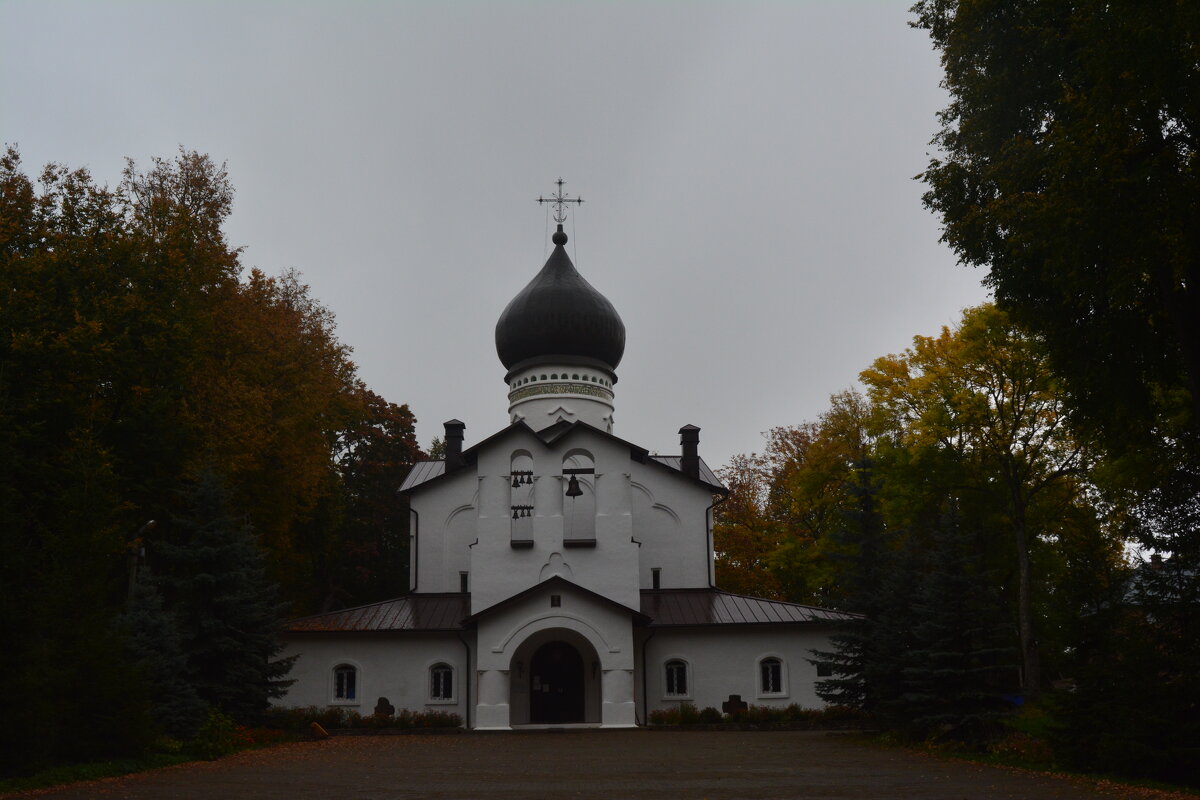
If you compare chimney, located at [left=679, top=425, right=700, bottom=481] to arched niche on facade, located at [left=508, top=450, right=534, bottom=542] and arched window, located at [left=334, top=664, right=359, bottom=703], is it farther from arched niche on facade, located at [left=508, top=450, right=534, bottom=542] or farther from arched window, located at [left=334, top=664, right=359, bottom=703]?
arched window, located at [left=334, top=664, right=359, bottom=703]

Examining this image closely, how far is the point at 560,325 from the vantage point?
3159 centimetres

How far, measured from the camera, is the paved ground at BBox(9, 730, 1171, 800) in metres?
11.5

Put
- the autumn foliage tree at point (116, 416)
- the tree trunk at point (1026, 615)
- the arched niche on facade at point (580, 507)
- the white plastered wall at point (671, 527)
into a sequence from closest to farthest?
1. the autumn foliage tree at point (116, 416)
2. the tree trunk at point (1026, 615)
3. the arched niche on facade at point (580, 507)
4. the white plastered wall at point (671, 527)

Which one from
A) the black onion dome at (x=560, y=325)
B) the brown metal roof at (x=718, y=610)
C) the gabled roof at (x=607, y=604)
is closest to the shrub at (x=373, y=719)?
the gabled roof at (x=607, y=604)

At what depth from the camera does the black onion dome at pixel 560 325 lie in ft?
104

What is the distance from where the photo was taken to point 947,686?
16828 mm

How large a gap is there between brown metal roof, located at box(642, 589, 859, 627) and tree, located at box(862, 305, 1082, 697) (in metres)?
5.58

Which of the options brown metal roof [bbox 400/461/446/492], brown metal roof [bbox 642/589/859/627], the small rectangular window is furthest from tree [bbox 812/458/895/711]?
brown metal roof [bbox 400/461/446/492]

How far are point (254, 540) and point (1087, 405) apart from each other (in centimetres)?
1535

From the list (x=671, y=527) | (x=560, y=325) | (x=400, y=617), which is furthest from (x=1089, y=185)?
(x=560, y=325)

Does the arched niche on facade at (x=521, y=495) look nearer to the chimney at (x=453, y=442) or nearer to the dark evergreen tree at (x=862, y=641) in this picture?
the chimney at (x=453, y=442)

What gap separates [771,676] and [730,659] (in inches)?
42.1

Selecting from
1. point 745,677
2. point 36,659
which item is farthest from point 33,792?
point 745,677

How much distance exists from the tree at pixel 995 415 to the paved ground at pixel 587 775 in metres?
10.6
